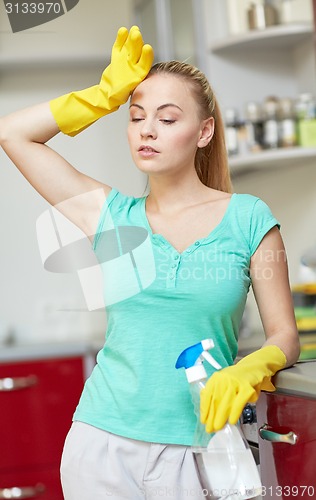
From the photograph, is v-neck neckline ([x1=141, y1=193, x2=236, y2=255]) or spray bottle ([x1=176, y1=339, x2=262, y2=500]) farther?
v-neck neckline ([x1=141, y1=193, x2=236, y2=255])

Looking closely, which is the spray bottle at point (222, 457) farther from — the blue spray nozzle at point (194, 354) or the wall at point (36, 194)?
the wall at point (36, 194)

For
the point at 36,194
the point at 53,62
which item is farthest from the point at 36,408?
the point at 53,62

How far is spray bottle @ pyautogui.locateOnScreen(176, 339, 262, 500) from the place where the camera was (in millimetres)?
1007

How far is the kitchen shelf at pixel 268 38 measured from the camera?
2502 millimetres

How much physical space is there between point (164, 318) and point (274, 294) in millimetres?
145

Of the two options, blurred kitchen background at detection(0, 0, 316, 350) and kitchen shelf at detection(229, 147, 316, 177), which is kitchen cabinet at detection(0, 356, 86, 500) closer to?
blurred kitchen background at detection(0, 0, 316, 350)

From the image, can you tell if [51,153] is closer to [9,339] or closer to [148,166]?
[148,166]

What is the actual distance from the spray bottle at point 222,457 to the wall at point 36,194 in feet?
6.25

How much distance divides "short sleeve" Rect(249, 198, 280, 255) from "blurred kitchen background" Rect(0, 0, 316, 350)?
51.4 inches

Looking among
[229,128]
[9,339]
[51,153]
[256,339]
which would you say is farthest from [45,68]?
[51,153]

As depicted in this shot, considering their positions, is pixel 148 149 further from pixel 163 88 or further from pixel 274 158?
pixel 274 158

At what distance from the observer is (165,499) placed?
3.45 ft

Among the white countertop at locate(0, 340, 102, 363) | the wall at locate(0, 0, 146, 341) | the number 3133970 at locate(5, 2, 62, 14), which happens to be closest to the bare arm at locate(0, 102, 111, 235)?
the number 3133970 at locate(5, 2, 62, 14)

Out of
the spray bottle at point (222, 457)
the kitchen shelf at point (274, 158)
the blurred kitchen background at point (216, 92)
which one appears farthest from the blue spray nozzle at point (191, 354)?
the kitchen shelf at point (274, 158)
